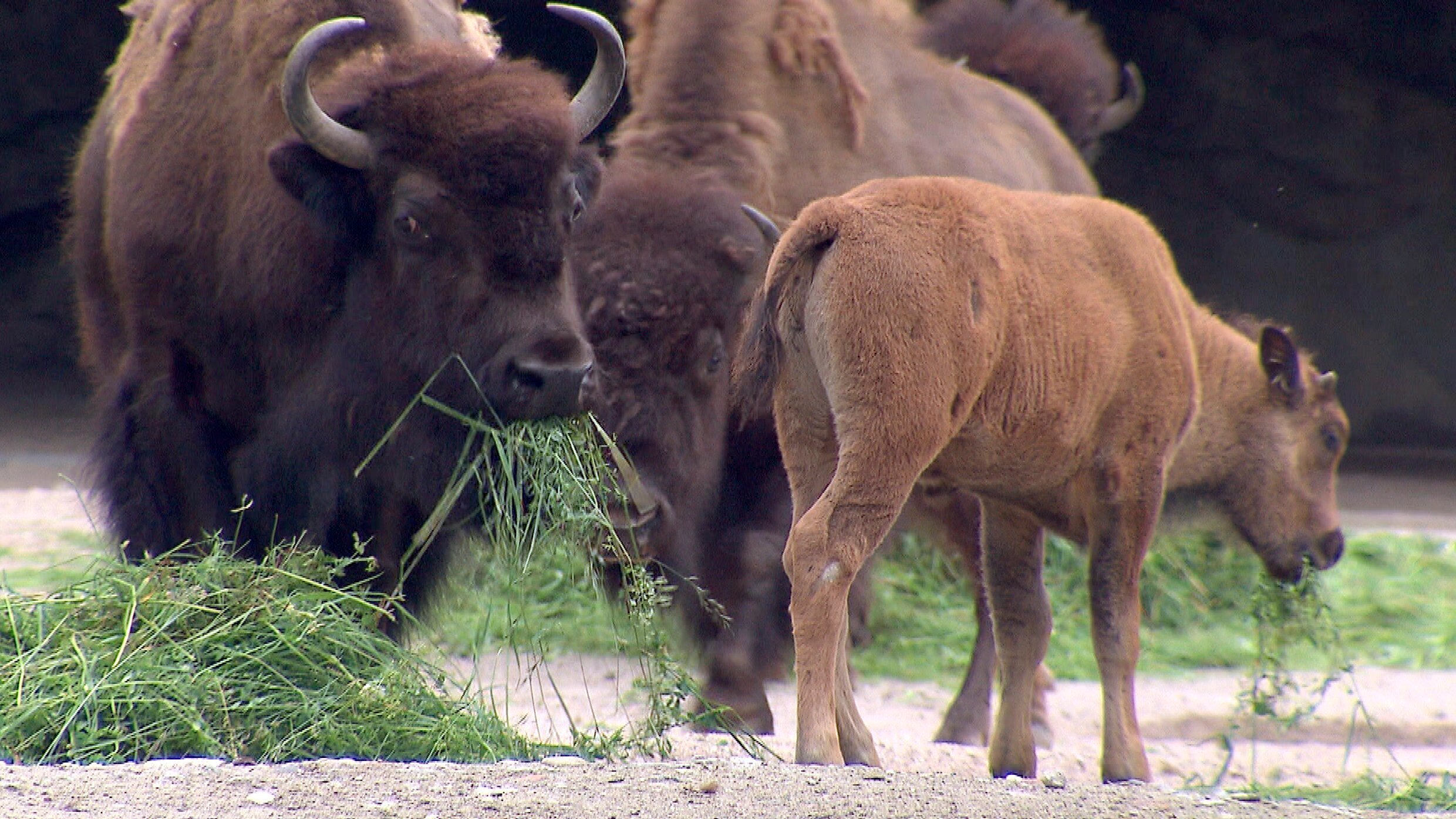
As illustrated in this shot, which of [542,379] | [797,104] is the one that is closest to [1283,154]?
[797,104]

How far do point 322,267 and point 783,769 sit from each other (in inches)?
75.4

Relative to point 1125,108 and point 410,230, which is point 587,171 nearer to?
point 410,230

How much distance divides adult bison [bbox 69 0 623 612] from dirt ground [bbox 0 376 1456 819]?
574mm

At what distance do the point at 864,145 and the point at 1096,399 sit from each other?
2.29 metres

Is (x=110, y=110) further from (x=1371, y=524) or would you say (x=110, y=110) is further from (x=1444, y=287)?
(x=1444, y=287)

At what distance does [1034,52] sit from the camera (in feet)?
23.1

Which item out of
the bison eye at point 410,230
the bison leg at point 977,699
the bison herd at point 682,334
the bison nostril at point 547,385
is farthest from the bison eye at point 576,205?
the bison leg at point 977,699

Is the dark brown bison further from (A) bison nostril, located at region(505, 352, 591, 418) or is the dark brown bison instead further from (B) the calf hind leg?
(B) the calf hind leg

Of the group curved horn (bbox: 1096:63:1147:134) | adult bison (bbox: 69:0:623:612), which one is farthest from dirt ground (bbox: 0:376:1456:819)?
curved horn (bbox: 1096:63:1147:134)

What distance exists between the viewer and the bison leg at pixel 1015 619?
348 cm

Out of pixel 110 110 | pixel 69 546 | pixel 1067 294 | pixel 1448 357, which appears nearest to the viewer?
pixel 1067 294

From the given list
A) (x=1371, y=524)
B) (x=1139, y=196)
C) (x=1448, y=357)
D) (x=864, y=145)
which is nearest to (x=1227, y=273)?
(x=1139, y=196)

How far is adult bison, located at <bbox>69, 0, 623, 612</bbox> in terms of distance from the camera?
3.53 metres

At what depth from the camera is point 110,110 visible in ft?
15.7
